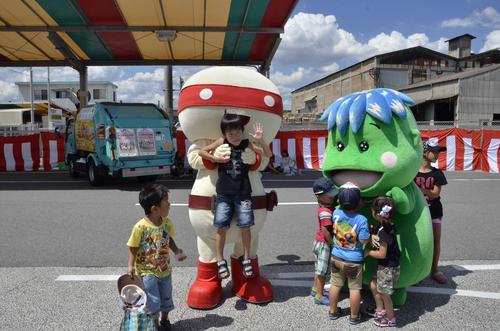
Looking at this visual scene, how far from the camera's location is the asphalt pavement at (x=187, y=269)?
3230mm

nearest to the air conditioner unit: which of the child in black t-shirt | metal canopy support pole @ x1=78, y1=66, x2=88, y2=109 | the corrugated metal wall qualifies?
metal canopy support pole @ x1=78, y1=66, x2=88, y2=109

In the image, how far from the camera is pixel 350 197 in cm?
301

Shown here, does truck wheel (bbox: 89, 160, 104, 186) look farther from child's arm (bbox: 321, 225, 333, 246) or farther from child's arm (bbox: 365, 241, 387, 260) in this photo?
child's arm (bbox: 365, 241, 387, 260)

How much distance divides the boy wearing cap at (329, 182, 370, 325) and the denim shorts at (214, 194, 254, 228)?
2.31 feet

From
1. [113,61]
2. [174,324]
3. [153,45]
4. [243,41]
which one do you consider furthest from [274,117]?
[113,61]

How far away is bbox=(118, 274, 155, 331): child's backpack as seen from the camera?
2414 millimetres

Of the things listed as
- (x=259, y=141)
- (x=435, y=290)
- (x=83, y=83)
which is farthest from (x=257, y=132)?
(x=83, y=83)

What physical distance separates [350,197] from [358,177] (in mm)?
317

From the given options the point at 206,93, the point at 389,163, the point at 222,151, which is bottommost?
the point at 389,163

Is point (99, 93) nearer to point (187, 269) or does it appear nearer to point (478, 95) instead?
point (478, 95)

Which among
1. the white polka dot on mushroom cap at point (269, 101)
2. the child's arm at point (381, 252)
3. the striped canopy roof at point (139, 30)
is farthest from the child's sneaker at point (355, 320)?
the striped canopy roof at point (139, 30)

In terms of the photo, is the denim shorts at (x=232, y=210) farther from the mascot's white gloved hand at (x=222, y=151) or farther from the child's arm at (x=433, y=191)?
the child's arm at (x=433, y=191)

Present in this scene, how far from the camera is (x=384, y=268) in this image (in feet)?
10.1

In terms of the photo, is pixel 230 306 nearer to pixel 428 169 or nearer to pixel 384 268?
pixel 384 268
